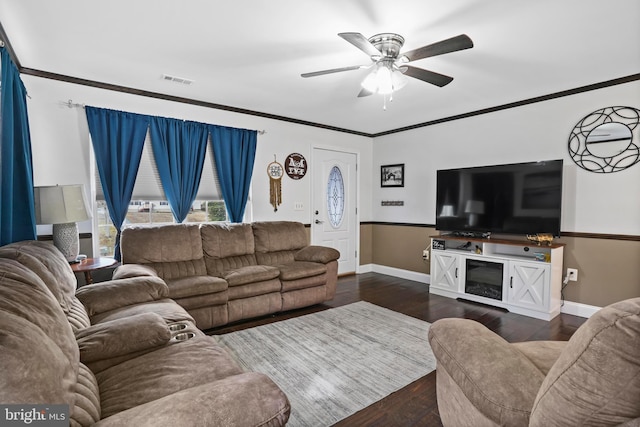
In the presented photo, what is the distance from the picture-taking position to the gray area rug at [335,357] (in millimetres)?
2049

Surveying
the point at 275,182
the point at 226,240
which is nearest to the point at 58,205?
the point at 226,240

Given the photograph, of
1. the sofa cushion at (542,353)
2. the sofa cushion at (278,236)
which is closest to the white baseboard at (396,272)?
the sofa cushion at (278,236)

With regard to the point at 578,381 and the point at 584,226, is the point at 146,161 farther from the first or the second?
the point at 584,226

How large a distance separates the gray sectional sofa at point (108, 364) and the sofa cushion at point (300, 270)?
1581 millimetres

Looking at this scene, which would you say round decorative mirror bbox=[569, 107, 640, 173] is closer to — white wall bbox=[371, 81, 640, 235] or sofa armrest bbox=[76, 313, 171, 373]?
white wall bbox=[371, 81, 640, 235]

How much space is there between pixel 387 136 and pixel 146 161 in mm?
3790

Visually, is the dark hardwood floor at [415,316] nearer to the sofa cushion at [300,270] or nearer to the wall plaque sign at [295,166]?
the sofa cushion at [300,270]

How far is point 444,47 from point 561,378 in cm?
195

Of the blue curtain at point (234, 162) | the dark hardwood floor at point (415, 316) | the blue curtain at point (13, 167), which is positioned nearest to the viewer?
the dark hardwood floor at point (415, 316)

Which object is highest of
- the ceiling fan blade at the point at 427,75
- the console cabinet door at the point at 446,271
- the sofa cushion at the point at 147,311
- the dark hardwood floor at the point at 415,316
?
the ceiling fan blade at the point at 427,75

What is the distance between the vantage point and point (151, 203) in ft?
12.5

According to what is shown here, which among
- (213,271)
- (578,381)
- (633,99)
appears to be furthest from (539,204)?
(213,271)

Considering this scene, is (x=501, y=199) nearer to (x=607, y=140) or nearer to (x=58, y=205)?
(x=607, y=140)

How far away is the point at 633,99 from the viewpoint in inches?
125
